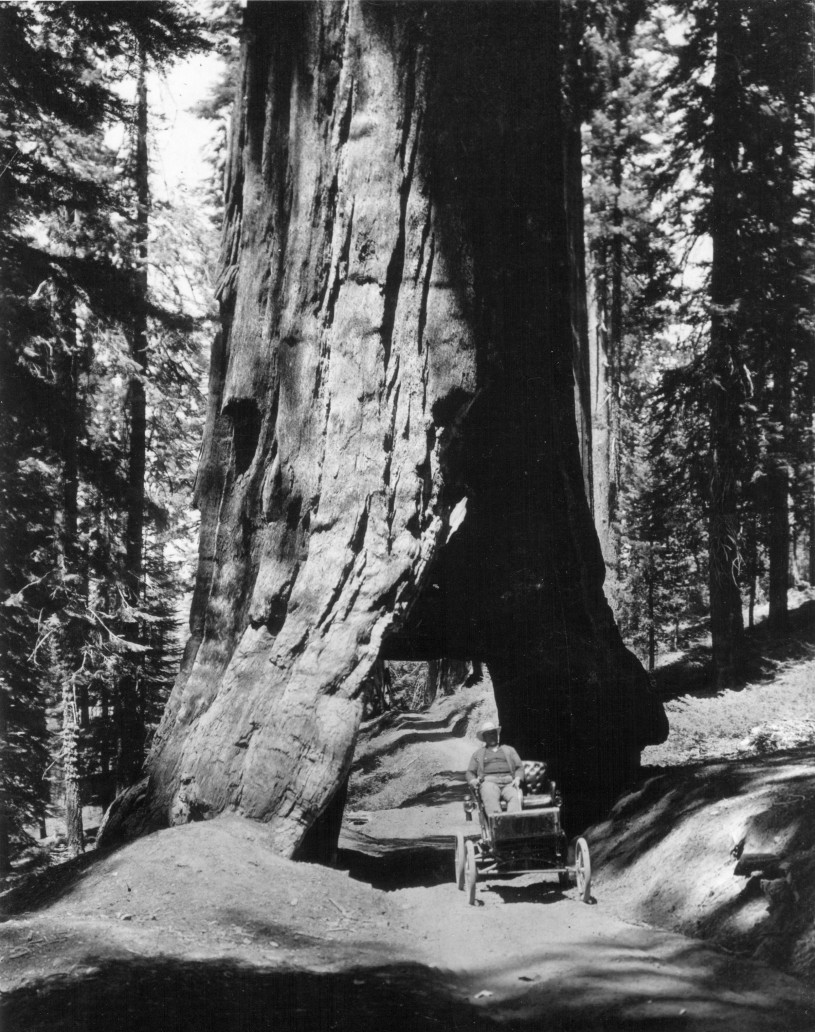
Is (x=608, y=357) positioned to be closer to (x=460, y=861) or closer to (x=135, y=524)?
(x=135, y=524)

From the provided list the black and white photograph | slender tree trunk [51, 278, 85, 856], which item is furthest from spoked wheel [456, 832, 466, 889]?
slender tree trunk [51, 278, 85, 856]

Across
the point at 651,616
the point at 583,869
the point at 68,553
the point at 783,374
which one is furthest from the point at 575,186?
the point at 651,616

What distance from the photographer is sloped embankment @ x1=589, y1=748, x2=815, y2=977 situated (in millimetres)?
6598

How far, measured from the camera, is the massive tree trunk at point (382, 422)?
32.0ft

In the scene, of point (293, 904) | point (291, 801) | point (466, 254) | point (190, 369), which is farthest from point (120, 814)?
point (190, 369)

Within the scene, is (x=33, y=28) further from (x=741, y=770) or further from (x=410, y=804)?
(x=410, y=804)

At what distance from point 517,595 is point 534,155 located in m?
5.38

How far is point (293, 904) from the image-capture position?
7.68m

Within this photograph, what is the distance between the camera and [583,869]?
864cm

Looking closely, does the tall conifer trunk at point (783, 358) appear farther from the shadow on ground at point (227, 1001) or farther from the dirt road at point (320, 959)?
the shadow on ground at point (227, 1001)

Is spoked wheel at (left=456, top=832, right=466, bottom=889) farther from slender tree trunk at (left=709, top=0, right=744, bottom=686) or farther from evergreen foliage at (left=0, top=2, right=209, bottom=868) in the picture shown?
slender tree trunk at (left=709, top=0, right=744, bottom=686)

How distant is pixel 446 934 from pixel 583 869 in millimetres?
1459

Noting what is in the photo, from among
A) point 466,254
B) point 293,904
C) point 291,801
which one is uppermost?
point 466,254

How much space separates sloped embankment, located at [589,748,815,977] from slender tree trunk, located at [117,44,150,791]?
35.8 ft
